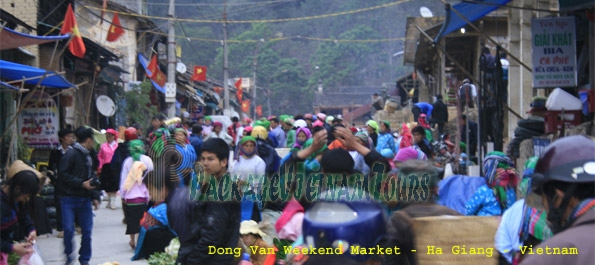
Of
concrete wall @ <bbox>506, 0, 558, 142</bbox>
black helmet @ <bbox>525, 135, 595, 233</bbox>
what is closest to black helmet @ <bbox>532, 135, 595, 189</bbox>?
black helmet @ <bbox>525, 135, 595, 233</bbox>

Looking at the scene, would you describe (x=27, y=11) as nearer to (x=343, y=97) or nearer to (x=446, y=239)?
(x=446, y=239)

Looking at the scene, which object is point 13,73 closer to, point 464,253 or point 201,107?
point 464,253

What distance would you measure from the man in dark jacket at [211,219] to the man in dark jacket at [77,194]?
3.45 m

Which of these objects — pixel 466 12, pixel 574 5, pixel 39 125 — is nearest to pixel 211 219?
pixel 574 5

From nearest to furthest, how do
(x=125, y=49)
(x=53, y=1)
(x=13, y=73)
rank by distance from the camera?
(x=13, y=73) < (x=53, y=1) < (x=125, y=49)

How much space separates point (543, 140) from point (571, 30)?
183cm

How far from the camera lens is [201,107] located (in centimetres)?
3856

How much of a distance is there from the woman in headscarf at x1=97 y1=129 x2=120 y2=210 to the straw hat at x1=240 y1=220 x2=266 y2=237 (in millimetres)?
5346

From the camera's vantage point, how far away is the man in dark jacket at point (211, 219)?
5195 millimetres

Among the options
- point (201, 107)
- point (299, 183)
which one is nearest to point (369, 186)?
point (299, 183)

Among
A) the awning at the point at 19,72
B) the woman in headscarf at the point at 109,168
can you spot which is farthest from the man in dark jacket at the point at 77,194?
the woman in headscarf at the point at 109,168

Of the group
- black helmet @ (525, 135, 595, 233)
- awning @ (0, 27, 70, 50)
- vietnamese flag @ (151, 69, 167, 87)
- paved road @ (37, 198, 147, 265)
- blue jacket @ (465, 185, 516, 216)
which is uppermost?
vietnamese flag @ (151, 69, 167, 87)

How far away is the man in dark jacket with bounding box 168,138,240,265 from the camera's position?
5.20 meters

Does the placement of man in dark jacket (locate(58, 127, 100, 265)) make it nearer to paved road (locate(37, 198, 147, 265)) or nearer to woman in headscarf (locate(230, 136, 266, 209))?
paved road (locate(37, 198, 147, 265))
